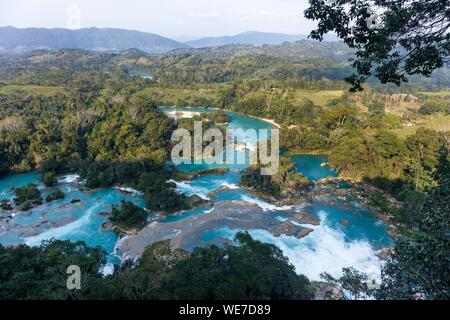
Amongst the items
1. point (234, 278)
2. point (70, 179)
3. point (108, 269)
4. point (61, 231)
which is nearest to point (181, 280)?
point (234, 278)

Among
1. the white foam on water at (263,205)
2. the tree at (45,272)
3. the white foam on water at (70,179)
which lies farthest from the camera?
the white foam on water at (70,179)

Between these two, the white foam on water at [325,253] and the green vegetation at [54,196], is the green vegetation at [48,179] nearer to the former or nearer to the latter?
the green vegetation at [54,196]

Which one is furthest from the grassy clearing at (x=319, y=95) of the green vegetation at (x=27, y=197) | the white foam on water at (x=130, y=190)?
the green vegetation at (x=27, y=197)

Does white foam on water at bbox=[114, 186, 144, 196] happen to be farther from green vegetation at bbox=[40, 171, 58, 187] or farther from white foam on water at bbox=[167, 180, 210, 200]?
green vegetation at bbox=[40, 171, 58, 187]

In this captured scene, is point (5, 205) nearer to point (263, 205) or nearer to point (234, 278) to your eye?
point (263, 205)

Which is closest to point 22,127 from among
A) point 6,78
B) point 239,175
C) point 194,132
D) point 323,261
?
point 194,132
